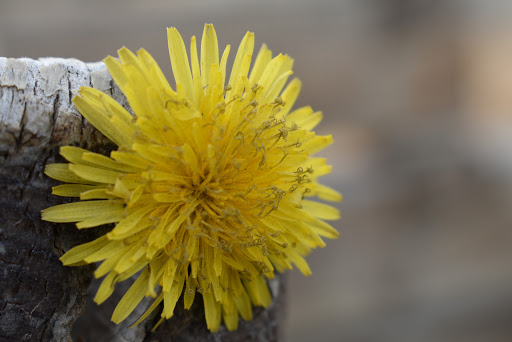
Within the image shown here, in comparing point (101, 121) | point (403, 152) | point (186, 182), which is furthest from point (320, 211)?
point (403, 152)

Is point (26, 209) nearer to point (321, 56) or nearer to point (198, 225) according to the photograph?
point (198, 225)

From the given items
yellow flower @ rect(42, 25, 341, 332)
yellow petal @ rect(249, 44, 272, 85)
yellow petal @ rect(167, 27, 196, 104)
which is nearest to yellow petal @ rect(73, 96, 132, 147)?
yellow flower @ rect(42, 25, 341, 332)

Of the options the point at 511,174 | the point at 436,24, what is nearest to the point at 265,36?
the point at 436,24

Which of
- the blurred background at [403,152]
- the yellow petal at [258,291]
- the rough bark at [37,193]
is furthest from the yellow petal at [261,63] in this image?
the blurred background at [403,152]

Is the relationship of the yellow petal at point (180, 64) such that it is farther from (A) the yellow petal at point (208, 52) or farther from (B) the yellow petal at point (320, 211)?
(B) the yellow petal at point (320, 211)

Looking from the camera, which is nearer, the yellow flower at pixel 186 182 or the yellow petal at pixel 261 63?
the yellow flower at pixel 186 182

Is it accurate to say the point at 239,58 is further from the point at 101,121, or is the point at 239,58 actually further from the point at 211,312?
the point at 211,312

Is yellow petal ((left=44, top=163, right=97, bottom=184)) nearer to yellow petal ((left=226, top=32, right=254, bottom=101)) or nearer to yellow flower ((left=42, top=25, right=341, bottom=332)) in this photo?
yellow flower ((left=42, top=25, right=341, bottom=332))
